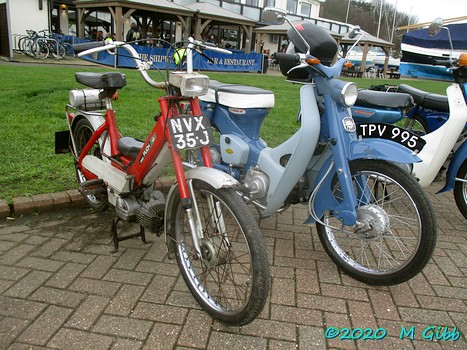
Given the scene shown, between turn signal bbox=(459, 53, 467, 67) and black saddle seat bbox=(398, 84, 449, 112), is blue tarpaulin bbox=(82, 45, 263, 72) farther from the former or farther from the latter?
turn signal bbox=(459, 53, 467, 67)

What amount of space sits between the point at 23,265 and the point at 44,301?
19.1 inches

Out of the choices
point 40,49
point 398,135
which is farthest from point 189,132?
point 40,49

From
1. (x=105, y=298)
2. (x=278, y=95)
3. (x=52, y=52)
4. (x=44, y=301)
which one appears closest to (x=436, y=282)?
(x=105, y=298)

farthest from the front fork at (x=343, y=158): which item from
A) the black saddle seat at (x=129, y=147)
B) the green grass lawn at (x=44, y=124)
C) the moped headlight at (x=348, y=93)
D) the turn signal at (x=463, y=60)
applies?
the green grass lawn at (x=44, y=124)

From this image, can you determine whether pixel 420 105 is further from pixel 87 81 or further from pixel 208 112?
pixel 87 81

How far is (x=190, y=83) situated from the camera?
235 centimetres

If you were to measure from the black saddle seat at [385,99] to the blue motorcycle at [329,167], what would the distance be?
90 cm

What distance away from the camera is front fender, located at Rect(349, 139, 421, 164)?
257 cm

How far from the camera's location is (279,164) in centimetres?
304

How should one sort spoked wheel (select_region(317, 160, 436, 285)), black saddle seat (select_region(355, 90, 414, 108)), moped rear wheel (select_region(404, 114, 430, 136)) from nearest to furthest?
spoked wheel (select_region(317, 160, 436, 285))
black saddle seat (select_region(355, 90, 414, 108))
moped rear wheel (select_region(404, 114, 430, 136))

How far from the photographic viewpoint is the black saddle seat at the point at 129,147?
10.1 feet

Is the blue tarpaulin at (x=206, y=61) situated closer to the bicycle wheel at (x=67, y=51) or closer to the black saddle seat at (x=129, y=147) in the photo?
the bicycle wheel at (x=67, y=51)

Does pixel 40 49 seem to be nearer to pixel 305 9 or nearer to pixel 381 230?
pixel 381 230

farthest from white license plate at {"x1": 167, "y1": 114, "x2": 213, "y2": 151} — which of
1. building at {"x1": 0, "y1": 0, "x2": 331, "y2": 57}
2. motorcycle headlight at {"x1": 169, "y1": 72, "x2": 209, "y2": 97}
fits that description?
building at {"x1": 0, "y1": 0, "x2": 331, "y2": 57}
